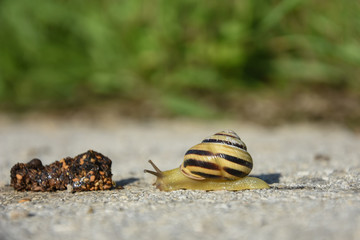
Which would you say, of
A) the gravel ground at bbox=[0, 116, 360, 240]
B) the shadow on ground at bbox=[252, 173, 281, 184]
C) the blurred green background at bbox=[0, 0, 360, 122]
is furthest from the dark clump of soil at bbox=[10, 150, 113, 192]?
the blurred green background at bbox=[0, 0, 360, 122]

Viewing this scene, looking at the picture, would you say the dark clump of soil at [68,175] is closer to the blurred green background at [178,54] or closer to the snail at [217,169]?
the snail at [217,169]

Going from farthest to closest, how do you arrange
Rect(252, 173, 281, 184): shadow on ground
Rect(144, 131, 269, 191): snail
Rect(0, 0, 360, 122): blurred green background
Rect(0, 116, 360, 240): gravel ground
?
Rect(0, 0, 360, 122): blurred green background < Rect(252, 173, 281, 184): shadow on ground < Rect(144, 131, 269, 191): snail < Rect(0, 116, 360, 240): gravel ground

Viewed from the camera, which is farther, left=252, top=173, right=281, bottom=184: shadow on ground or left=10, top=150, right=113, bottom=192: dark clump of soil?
left=252, top=173, right=281, bottom=184: shadow on ground

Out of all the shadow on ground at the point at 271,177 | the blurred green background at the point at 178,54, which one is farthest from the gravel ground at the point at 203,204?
the blurred green background at the point at 178,54

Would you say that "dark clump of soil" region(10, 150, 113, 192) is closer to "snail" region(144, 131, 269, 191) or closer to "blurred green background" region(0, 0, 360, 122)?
"snail" region(144, 131, 269, 191)

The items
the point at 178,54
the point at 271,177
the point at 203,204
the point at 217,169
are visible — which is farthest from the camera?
the point at 178,54

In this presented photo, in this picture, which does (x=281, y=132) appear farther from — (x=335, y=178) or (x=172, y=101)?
(x=335, y=178)

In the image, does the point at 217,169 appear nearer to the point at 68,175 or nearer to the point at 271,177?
the point at 271,177

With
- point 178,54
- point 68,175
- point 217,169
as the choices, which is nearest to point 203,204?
point 217,169
